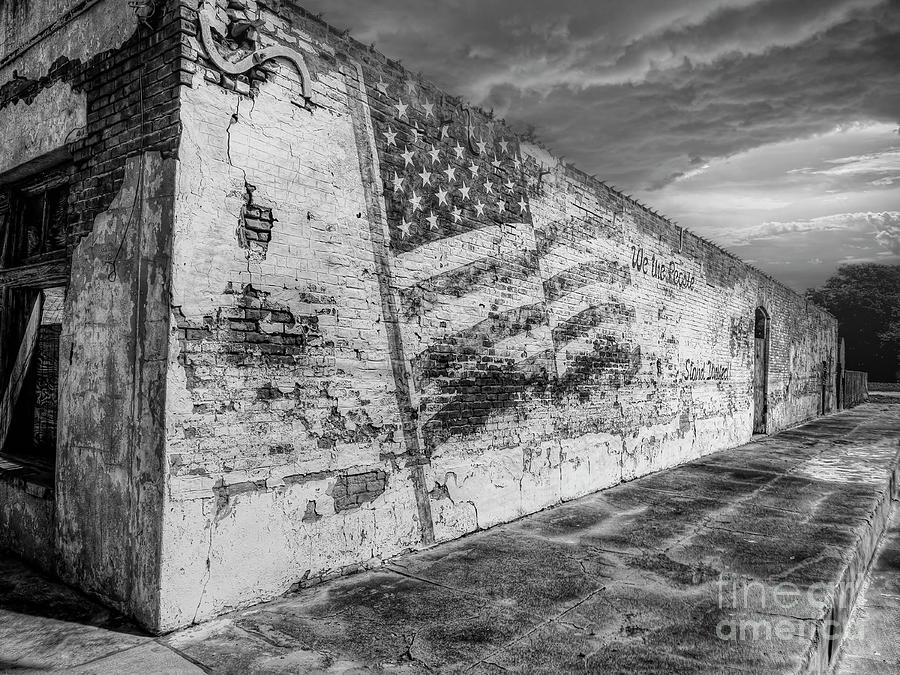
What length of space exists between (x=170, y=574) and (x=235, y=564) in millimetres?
385

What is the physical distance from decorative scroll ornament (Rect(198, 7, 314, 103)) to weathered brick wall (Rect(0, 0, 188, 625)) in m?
0.13

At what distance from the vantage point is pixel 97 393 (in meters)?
3.50

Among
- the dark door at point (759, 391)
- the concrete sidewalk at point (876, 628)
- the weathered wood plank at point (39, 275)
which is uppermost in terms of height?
the weathered wood plank at point (39, 275)

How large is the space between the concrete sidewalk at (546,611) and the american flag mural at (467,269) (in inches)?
47.6

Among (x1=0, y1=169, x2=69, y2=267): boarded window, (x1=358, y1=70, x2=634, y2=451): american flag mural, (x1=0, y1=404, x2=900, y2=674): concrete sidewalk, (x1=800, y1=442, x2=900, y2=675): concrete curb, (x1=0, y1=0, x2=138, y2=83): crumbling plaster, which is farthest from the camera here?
(x1=358, y1=70, x2=634, y2=451): american flag mural

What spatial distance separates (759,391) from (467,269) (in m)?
12.0

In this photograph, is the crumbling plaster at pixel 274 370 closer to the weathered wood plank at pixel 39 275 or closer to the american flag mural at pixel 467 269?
the american flag mural at pixel 467 269

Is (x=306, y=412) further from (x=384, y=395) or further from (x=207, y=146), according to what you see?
(x=207, y=146)

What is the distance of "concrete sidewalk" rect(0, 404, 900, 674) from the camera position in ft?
9.20

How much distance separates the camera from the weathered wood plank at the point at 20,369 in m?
4.42

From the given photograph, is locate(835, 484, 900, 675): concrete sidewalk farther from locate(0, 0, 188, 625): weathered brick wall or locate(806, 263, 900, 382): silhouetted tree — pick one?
locate(806, 263, 900, 382): silhouetted tree

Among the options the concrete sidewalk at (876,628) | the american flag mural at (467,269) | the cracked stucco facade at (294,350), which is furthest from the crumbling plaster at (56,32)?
the concrete sidewalk at (876,628)

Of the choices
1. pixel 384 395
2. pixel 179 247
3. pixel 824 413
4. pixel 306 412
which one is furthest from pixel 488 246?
pixel 824 413

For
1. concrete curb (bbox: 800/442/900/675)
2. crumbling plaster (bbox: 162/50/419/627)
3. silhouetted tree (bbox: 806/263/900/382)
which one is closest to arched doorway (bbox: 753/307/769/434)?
concrete curb (bbox: 800/442/900/675)
